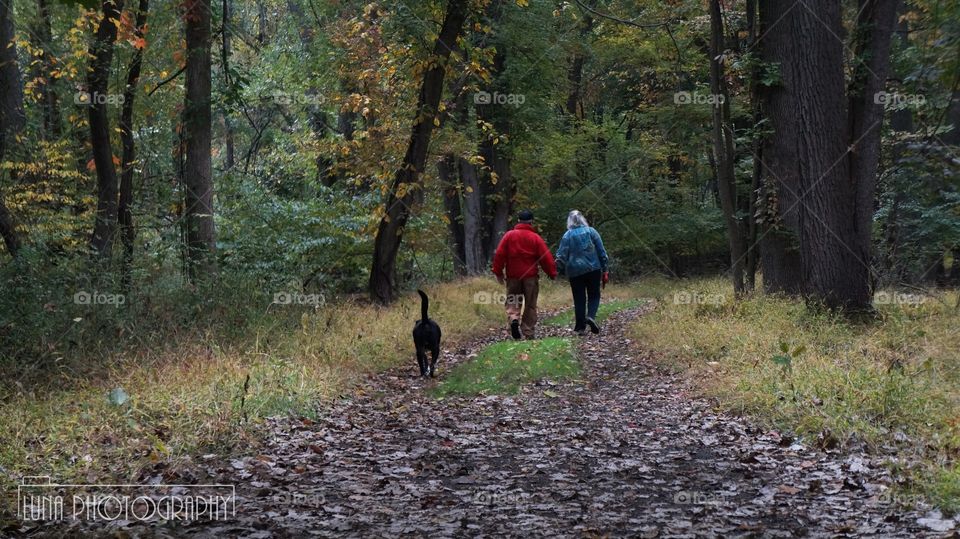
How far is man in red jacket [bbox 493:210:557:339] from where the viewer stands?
13.3 metres

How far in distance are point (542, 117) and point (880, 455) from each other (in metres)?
19.0

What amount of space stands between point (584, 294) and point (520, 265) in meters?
1.50

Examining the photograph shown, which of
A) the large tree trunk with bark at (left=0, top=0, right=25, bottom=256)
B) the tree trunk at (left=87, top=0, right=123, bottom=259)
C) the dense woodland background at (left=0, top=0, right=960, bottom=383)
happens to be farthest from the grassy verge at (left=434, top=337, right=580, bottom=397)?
the large tree trunk with bark at (left=0, top=0, right=25, bottom=256)

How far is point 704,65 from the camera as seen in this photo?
24.6m

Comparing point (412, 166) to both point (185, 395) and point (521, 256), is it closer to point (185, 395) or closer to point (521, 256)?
point (521, 256)

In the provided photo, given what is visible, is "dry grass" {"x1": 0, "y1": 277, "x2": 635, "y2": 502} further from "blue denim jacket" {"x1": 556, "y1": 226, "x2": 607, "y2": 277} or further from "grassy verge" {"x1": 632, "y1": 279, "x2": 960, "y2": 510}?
"grassy verge" {"x1": 632, "y1": 279, "x2": 960, "y2": 510}

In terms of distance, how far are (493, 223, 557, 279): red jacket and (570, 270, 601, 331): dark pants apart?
2.49ft

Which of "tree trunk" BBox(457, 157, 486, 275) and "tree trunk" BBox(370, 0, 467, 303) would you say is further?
"tree trunk" BBox(457, 157, 486, 275)

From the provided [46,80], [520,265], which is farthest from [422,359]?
[46,80]

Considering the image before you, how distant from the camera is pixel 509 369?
10.3m

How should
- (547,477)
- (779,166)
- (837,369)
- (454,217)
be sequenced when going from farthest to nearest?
(454,217)
(779,166)
(837,369)
(547,477)

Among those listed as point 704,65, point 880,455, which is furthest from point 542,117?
point 880,455

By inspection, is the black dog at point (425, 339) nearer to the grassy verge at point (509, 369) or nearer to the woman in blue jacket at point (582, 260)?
the grassy verge at point (509, 369)

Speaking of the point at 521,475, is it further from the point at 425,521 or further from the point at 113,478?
the point at 113,478
